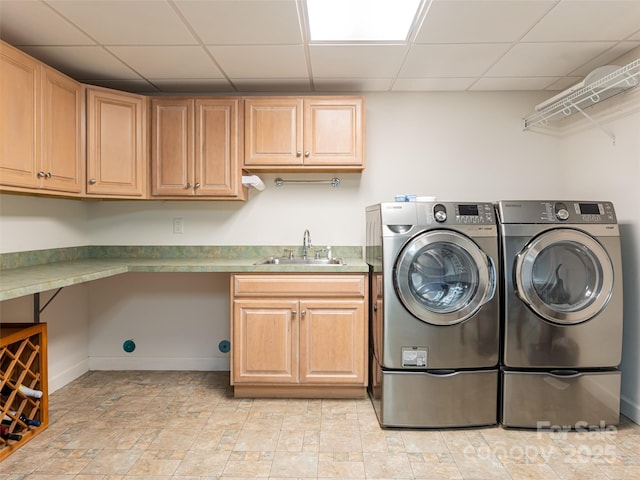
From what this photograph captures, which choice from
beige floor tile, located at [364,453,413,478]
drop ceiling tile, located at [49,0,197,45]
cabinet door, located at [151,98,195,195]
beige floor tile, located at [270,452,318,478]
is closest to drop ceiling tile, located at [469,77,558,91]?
drop ceiling tile, located at [49,0,197,45]

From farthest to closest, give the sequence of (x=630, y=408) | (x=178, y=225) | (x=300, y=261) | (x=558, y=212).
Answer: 1. (x=178, y=225)
2. (x=300, y=261)
3. (x=630, y=408)
4. (x=558, y=212)

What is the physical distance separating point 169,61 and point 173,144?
22.6 inches

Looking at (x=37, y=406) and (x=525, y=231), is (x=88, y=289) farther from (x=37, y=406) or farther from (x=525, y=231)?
(x=525, y=231)

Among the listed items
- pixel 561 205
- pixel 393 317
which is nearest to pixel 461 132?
pixel 561 205

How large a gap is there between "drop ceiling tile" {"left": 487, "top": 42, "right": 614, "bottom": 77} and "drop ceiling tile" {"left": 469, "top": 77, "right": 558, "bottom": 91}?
0.25 feet

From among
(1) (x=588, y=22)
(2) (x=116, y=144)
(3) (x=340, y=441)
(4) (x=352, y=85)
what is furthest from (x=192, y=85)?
(3) (x=340, y=441)

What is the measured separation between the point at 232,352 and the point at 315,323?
1.92 feet

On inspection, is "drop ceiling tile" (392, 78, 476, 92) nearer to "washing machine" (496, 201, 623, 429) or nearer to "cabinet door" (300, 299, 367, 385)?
"washing machine" (496, 201, 623, 429)

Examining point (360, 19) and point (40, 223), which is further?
point (40, 223)

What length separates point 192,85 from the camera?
306cm

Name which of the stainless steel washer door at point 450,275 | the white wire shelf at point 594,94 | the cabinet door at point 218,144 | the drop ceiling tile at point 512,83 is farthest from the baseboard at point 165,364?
the white wire shelf at point 594,94

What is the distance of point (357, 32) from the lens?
2.23 metres

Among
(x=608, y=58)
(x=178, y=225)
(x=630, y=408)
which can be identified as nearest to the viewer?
(x=630, y=408)

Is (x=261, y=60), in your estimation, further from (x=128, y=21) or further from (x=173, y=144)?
(x=173, y=144)
